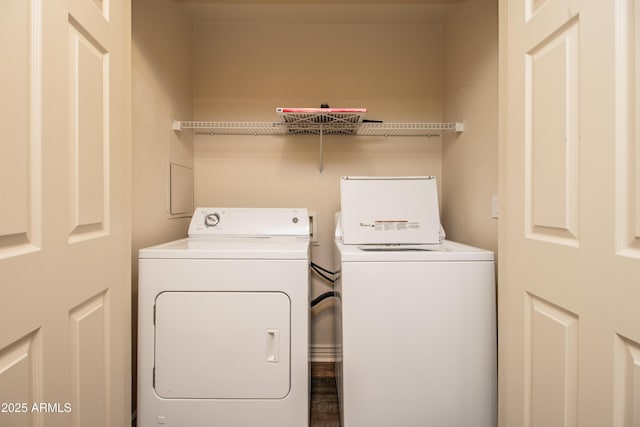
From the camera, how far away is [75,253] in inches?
31.3

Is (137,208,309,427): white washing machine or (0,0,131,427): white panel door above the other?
(0,0,131,427): white panel door

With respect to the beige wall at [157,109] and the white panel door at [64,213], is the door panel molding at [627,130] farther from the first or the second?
the beige wall at [157,109]

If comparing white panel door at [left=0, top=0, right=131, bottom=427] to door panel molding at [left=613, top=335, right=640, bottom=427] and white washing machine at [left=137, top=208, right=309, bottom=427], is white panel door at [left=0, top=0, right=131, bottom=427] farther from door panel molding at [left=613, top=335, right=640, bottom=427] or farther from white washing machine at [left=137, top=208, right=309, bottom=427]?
door panel molding at [left=613, top=335, right=640, bottom=427]

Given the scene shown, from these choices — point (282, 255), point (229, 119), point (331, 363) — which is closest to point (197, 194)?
point (229, 119)

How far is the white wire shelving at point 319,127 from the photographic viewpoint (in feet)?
5.98

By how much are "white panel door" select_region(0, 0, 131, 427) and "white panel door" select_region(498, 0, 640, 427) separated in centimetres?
129

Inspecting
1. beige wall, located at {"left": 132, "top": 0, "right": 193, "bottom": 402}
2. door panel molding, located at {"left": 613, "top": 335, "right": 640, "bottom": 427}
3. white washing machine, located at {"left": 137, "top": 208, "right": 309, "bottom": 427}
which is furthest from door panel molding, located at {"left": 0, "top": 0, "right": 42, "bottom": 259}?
door panel molding, located at {"left": 613, "top": 335, "right": 640, "bottom": 427}

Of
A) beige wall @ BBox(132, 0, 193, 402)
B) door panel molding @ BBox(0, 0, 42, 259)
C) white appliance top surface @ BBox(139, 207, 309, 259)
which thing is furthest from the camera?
white appliance top surface @ BBox(139, 207, 309, 259)

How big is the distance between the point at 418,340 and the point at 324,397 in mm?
869

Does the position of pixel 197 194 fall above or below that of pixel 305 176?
below

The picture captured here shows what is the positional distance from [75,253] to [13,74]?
0.44 metres

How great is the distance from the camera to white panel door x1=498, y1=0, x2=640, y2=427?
0.63 metres

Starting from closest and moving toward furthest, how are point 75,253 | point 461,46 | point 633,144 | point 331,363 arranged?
point 633,144
point 75,253
point 461,46
point 331,363

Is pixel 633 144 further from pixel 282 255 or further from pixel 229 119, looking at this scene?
pixel 229 119
